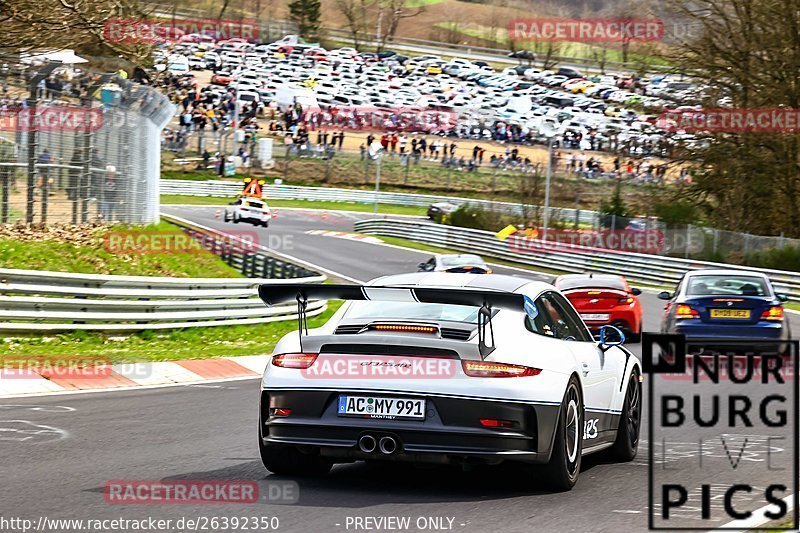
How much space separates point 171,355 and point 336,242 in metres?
36.3

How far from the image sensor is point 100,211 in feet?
75.3

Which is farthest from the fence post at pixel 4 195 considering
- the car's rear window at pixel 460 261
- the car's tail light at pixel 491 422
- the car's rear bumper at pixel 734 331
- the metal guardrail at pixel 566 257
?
the metal guardrail at pixel 566 257

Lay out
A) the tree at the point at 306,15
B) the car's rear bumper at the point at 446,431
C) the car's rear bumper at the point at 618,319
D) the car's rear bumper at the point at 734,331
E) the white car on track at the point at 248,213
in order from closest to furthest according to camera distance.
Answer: the car's rear bumper at the point at 446,431 < the car's rear bumper at the point at 734,331 < the car's rear bumper at the point at 618,319 < the white car on track at the point at 248,213 < the tree at the point at 306,15

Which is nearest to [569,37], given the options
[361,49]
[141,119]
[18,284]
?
[361,49]

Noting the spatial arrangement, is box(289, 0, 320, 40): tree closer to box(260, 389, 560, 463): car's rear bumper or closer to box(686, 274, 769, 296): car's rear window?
box(686, 274, 769, 296): car's rear window

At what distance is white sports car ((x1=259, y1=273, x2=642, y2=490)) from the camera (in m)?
7.17

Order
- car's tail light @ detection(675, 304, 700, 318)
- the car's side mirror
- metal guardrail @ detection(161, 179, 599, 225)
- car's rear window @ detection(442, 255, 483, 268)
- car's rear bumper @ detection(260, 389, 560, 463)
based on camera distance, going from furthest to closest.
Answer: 1. metal guardrail @ detection(161, 179, 599, 225)
2. car's rear window @ detection(442, 255, 483, 268)
3. car's tail light @ detection(675, 304, 700, 318)
4. the car's side mirror
5. car's rear bumper @ detection(260, 389, 560, 463)

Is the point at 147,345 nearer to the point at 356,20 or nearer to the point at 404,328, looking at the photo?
the point at 404,328

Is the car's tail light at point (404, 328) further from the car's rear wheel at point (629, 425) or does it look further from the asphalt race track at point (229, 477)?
the car's rear wheel at point (629, 425)

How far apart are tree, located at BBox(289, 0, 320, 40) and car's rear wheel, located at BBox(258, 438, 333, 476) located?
128 m

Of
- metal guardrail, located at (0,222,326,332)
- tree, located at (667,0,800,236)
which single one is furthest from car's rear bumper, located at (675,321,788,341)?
tree, located at (667,0,800,236)

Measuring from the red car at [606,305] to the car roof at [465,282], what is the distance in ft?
42.3

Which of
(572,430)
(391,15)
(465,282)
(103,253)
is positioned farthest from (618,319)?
(391,15)

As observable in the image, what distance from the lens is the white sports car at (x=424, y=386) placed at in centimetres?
717
